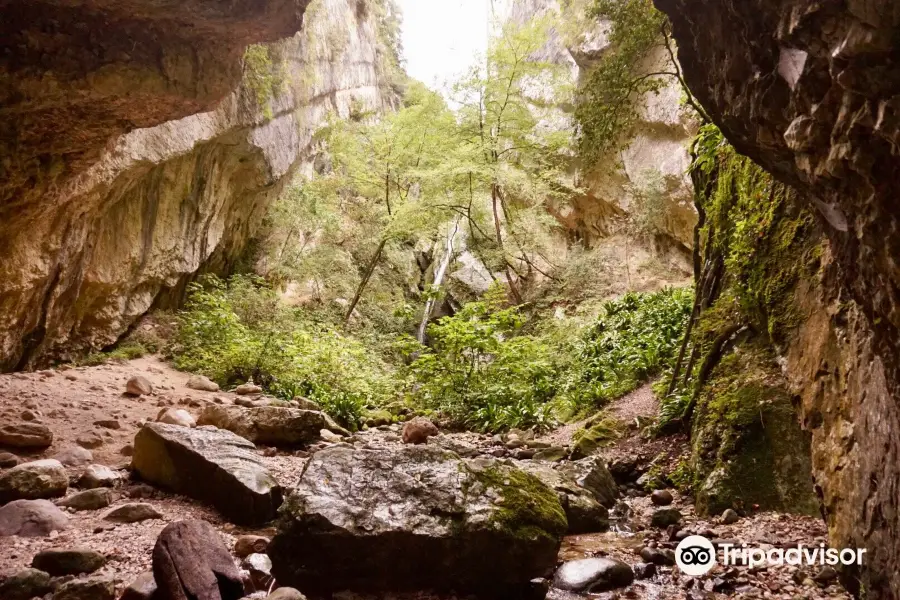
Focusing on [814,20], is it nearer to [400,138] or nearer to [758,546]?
[758,546]

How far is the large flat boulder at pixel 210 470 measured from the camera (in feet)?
12.0

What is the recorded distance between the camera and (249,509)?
3.61 meters

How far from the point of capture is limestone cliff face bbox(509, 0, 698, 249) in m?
16.3

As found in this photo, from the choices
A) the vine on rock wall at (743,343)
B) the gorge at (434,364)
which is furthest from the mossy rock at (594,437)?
the vine on rock wall at (743,343)

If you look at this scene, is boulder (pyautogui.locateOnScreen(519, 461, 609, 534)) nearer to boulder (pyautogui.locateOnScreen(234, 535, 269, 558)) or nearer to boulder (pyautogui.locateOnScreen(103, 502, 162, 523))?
boulder (pyautogui.locateOnScreen(234, 535, 269, 558))

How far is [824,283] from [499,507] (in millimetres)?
2272

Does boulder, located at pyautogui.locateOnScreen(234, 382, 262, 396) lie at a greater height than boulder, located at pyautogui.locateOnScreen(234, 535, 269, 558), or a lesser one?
lesser

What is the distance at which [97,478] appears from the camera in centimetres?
383

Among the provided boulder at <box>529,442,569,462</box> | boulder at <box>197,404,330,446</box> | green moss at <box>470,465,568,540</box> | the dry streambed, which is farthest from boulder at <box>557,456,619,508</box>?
boulder at <box>197,404,330,446</box>

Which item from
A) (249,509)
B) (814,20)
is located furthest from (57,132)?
(814,20)

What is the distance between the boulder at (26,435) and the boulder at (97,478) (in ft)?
2.43

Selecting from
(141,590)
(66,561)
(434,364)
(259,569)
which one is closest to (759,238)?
(259,569)

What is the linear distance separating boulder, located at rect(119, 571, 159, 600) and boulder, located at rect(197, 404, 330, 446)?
126 inches

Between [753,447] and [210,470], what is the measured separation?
4.10m
